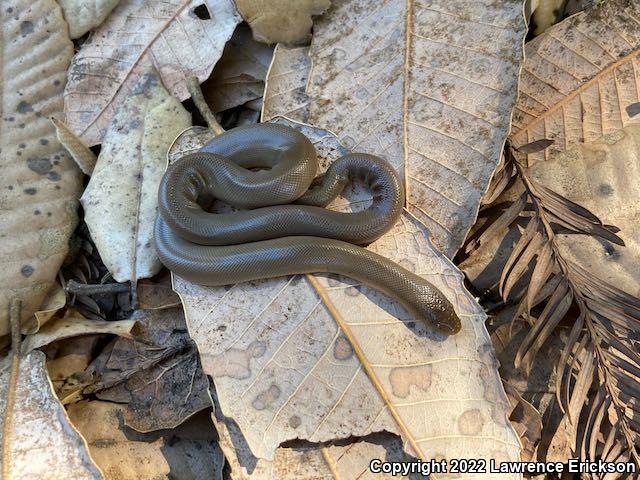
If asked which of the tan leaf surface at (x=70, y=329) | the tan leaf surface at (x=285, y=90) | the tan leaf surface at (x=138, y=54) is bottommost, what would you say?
the tan leaf surface at (x=70, y=329)

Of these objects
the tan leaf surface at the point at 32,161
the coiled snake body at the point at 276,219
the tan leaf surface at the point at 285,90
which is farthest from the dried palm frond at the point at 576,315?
the tan leaf surface at the point at 32,161

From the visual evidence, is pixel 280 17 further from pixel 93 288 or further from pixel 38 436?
pixel 38 436

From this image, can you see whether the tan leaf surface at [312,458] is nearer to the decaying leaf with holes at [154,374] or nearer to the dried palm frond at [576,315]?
the decaying leaf with holes at [154,374]

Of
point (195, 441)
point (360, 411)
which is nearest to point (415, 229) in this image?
point (360, 411)

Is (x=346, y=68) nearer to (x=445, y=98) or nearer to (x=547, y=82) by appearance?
(x=445, y=98)

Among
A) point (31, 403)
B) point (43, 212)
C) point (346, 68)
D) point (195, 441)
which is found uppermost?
point (346, 68)

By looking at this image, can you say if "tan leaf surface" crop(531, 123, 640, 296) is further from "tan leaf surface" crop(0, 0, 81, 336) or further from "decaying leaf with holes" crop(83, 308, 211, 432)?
"tan leaf surface" crop(0, 0, 81, 336)

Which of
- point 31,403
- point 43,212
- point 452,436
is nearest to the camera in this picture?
point 452,436
